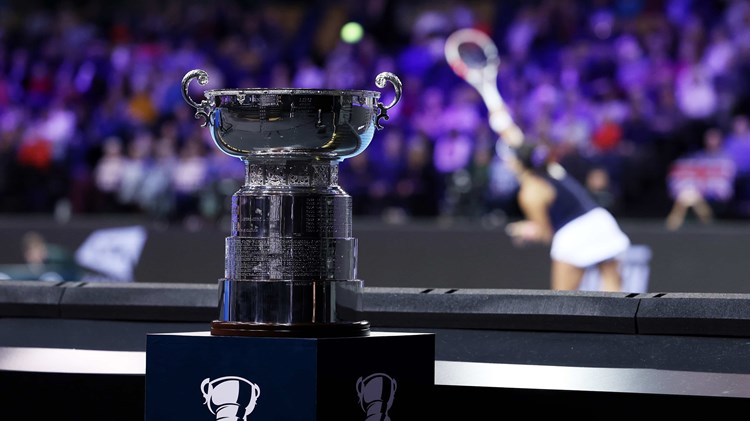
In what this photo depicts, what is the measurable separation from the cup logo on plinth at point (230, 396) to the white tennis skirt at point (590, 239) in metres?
5.75

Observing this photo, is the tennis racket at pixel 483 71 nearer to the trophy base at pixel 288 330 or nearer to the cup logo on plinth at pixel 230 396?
the trophy base at pixel 288 330

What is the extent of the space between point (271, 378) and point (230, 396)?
8 centimetres

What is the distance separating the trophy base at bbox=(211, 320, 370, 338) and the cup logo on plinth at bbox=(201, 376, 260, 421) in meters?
0.08

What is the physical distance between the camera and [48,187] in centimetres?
1082

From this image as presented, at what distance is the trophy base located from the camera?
1.90 meters

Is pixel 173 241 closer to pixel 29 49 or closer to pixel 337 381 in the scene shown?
pixel 29 49

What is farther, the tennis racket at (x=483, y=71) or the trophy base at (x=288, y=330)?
the tennis racket at (x=483, y=71)

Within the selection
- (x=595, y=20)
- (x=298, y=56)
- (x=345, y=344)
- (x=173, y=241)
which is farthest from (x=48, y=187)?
(x=345, y=344)

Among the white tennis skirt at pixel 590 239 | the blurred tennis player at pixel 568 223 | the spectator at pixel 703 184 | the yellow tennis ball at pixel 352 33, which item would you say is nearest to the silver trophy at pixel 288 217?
the blurred tennis player at pixel 568 223

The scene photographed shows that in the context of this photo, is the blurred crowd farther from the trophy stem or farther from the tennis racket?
the trophy stem

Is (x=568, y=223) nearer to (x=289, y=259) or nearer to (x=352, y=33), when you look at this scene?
(x=352, y=33)

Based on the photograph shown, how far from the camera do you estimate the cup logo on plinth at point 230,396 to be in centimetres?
186

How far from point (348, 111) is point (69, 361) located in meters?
0.85

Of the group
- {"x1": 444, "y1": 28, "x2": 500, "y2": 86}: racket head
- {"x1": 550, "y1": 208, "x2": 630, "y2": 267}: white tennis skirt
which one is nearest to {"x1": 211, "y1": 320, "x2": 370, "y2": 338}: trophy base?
{"x1": 550, "y1": 208, "x2": 630, "y2": 267}: white tennis skirt
